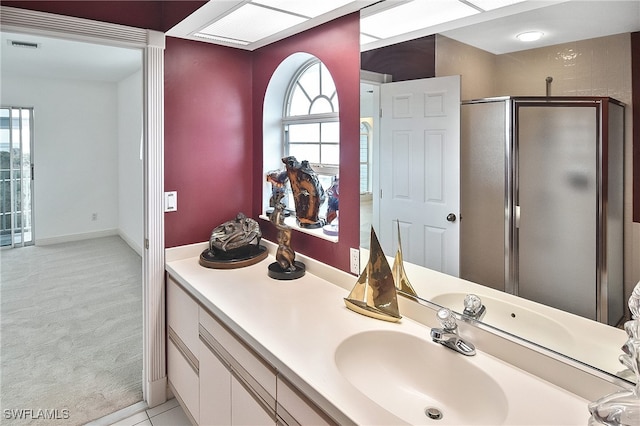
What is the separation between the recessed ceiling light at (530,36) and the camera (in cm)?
109

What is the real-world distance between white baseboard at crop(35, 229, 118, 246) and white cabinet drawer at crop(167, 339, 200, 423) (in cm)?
509

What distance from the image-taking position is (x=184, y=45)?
2246mm

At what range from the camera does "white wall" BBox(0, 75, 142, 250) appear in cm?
598

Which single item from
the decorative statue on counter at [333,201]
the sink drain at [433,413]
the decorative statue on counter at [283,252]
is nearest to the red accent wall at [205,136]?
the decorative statue on counter at [283,252]

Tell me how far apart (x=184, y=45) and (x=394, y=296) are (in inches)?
70.8

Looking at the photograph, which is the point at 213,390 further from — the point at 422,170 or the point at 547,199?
the point at 547,199

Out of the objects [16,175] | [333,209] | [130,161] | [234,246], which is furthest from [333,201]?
[16,175]

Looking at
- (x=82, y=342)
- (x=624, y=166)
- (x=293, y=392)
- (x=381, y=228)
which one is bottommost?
(x=82, y=342)

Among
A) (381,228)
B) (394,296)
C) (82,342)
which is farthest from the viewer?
(82,342)

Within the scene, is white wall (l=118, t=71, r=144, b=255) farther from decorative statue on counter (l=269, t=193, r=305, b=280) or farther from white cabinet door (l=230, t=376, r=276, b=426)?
white cabinet door (l=230, t=376, r=276, b=426)

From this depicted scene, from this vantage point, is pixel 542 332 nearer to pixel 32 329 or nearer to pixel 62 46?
pixel 32 329

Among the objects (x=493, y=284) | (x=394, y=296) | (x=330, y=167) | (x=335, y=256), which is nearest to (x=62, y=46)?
(x=330, y=167)

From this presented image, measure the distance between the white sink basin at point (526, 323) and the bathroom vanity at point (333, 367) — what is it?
56 mm

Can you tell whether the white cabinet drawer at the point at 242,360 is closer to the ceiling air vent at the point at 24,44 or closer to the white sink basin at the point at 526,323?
the white sink basin at the point at 526,323
